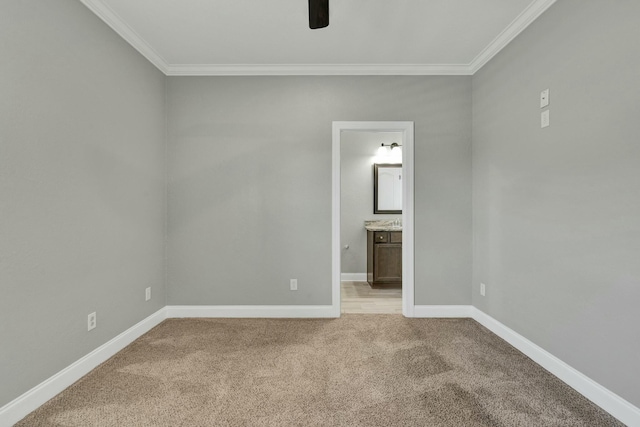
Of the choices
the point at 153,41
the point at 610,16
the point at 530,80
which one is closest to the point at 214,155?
the point at 153,41

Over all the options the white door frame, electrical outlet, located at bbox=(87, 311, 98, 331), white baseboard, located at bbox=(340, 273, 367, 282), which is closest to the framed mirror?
white baseboard, located at bbox=(340, 273, 367, 282)

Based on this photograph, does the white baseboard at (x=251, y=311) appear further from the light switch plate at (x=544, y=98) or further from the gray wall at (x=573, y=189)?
the light switch plate at (x=544, y=98)

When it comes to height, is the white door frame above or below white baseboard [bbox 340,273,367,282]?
above

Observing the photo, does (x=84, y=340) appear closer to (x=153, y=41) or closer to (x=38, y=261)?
(x=38, y=261)

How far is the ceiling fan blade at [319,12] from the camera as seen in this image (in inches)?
61.4

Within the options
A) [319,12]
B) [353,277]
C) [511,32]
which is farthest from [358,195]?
[319,12]

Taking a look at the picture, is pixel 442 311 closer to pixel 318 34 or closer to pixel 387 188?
pixel 387 188

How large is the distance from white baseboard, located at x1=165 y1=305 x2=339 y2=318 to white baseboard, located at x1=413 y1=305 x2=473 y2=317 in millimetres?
895

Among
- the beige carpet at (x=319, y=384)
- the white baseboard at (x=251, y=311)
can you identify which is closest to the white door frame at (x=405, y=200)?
the white baseboard at (x=251, y=311)

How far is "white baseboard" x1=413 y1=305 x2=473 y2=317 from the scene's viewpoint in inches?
137

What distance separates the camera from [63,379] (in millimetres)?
2088

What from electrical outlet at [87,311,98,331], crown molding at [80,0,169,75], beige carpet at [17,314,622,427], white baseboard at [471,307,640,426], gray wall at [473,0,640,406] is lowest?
beige carpet at [17,314,622,427]

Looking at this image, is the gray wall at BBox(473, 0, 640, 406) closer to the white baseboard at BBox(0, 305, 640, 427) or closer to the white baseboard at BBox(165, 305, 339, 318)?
the white baseboard at BBox(0, 305, 640, 427)

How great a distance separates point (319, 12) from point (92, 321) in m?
2.53
